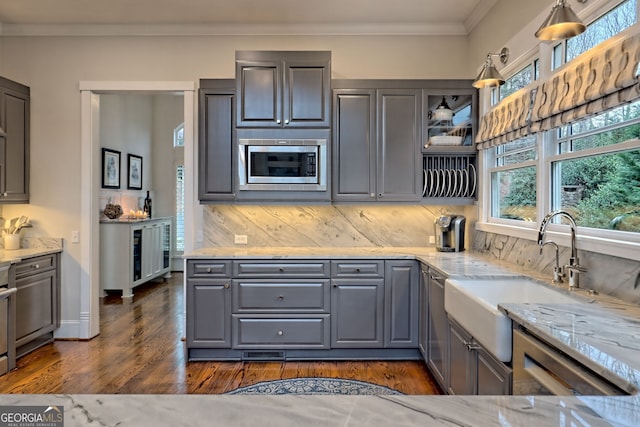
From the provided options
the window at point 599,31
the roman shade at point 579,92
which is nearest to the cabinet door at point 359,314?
the roman shade at point 579,92

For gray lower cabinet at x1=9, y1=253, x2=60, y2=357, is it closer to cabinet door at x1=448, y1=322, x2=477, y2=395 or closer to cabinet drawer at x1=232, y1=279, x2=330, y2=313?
cabinet drawer at x1=232, y1=279, x2=330, y2=313

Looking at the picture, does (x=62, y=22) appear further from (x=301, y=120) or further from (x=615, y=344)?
(x=615, y=344)

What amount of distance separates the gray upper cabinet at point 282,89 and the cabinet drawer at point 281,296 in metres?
1.40

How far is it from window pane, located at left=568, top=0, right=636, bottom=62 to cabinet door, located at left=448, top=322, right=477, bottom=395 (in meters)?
1.79

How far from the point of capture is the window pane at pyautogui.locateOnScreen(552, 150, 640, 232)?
199 centimetres

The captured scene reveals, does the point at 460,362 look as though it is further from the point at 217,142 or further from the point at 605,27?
the point at 217,142

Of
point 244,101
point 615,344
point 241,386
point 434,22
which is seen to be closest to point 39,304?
point 241,386

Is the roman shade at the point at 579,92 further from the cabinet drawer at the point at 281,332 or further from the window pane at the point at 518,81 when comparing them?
the cabinet drawer at the point at 281,332

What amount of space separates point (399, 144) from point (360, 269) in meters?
1.22

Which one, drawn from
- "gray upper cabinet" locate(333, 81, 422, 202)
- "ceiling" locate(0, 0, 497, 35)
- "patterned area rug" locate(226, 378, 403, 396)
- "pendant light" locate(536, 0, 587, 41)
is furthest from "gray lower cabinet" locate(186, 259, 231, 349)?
"pendant light" locate(536, 0, 587, 41)

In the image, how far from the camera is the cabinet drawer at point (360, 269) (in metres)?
3.45

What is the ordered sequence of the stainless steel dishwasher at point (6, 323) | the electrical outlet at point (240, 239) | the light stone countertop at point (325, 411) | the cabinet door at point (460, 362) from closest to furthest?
1. the light stone countertop at point (325, 411)
2. the cabinet door at point (460, 362)
3. the stainless steel dishwasher at point (6, 323)
4. the electrical outlet at point (240, 239)

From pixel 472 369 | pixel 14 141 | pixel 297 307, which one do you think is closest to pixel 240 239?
pixel 297 307

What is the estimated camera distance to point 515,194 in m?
3.18
